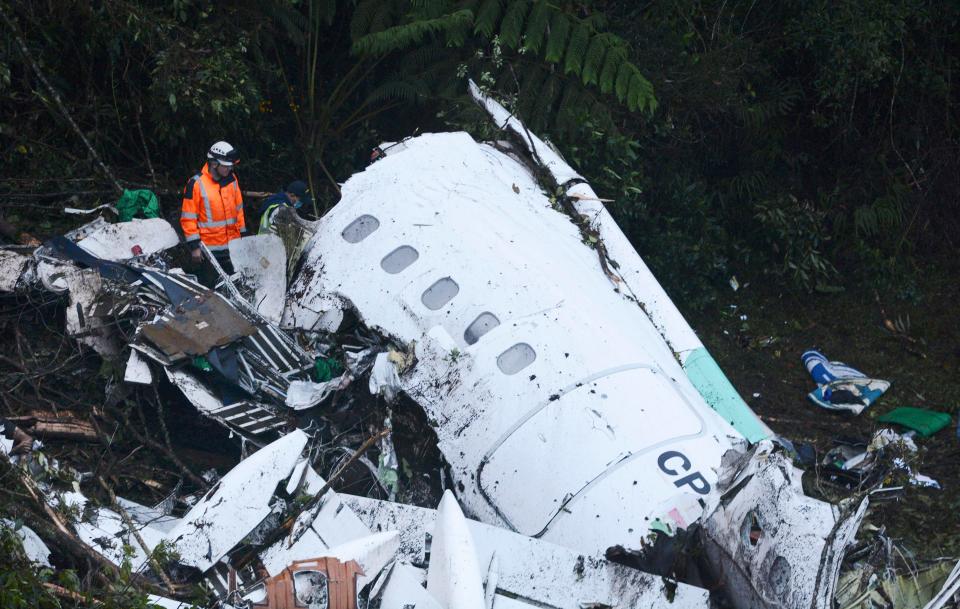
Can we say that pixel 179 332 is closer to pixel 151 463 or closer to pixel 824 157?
pixel 151 463

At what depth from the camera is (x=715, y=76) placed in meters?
11.1

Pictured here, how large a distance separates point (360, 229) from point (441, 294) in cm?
105

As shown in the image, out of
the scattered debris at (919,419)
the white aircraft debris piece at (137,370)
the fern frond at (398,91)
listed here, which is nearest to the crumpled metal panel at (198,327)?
the white aircraft debris piece at (137,370)

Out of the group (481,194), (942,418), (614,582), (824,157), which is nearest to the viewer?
(614,582)

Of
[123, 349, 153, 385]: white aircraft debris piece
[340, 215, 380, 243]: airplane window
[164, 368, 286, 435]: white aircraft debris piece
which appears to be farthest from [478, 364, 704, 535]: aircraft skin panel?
[123, 349, 153, 385]: white aircraft debris piece

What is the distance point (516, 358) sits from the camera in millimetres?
6332

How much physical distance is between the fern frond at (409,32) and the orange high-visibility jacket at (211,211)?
2.17 m

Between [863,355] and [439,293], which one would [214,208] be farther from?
[863,355]

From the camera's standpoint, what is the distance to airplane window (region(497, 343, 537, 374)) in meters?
6.29

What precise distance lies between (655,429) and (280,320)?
3190 mm

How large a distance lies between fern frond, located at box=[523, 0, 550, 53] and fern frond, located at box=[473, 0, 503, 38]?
1.17 ft

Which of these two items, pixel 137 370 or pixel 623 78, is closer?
pixel 137 370

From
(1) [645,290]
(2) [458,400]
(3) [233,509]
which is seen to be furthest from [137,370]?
(1) [645,290]

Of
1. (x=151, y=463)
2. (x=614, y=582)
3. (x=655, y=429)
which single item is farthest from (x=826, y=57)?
(x=151, y=463)
